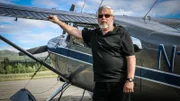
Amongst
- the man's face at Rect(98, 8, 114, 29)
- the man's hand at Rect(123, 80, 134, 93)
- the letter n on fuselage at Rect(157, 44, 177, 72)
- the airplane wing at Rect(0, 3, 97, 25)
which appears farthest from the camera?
the airplane wing at Rect(0, 3, 97, 25)

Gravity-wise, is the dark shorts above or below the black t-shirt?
below

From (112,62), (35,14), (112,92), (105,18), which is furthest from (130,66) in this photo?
(35,14)

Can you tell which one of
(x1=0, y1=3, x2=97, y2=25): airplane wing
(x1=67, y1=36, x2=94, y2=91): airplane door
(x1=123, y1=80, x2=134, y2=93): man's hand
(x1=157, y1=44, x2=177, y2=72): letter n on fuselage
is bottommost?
(x1=67, y1=36, x2=94, y2=91): airplane door

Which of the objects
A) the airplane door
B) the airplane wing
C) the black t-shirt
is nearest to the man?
the black t-shirt

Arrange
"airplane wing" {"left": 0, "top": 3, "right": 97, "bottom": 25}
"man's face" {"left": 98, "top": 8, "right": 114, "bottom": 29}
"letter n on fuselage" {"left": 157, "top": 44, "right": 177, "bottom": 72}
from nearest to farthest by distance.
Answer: "man's face" {"left": 98, "top": 8, "right": 114, "bottom": 29}
"letter n on fuselage" {"left": 157, "top": 44, "right": 177, "bottom": 72}
"airplane wing" {"left": 0, "top": 3, "right": 97, "bottom": 25}

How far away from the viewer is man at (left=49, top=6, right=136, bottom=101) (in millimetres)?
2646

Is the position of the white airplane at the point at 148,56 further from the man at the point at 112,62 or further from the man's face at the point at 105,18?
the man's face at the point at 105,18

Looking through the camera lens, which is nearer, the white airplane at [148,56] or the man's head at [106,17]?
the man's head at [106,17]

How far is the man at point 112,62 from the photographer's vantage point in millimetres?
2646

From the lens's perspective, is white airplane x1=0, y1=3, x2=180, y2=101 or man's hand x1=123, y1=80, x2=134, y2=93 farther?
white airplane x1=0, y1=3, x2=180, y2=101

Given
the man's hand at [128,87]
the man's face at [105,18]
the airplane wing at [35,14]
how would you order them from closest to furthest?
the man's hand at [128,87]
the man's face at [105,18]
the airplane wing at [35,14]

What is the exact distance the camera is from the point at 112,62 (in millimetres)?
2664

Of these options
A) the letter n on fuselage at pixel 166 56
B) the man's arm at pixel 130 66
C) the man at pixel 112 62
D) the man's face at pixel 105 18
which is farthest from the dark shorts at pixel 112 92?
the letter n on fuselage at pixel 166 56

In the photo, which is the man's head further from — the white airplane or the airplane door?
the airplane door
